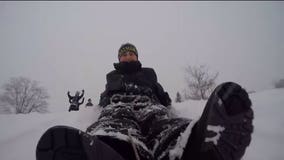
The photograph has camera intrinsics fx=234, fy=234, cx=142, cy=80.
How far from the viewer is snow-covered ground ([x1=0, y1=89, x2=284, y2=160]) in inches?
58.9

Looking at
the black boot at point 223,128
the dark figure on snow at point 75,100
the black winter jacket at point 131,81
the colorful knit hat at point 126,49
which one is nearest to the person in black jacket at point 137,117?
the black winter jacket at point 131,81


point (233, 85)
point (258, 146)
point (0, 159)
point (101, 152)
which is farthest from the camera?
point (0, 159)

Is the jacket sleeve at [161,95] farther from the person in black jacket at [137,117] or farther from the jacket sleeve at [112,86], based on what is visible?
the jacket sleeve at [112,86]

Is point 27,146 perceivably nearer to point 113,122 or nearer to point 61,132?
point 113,122

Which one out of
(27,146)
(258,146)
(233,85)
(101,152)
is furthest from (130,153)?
(27,146)

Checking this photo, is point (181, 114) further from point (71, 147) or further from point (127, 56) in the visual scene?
point (71, 147)

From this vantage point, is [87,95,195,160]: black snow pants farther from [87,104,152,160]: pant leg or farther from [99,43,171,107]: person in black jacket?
[99,43,171,107]: person in black jacket

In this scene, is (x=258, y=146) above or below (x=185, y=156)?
below

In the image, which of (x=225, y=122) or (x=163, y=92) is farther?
(x=163, y=92)

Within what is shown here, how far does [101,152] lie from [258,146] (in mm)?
1147

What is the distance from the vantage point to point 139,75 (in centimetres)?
198

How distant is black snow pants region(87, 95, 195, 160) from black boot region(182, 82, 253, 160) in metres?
0.07

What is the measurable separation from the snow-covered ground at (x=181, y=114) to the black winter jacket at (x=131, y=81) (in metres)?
0.38

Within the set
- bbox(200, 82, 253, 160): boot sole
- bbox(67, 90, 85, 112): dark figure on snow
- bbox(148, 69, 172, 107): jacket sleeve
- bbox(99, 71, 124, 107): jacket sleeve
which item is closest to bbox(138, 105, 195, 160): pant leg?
bbox(200, 82, 253, 160): boot sole
